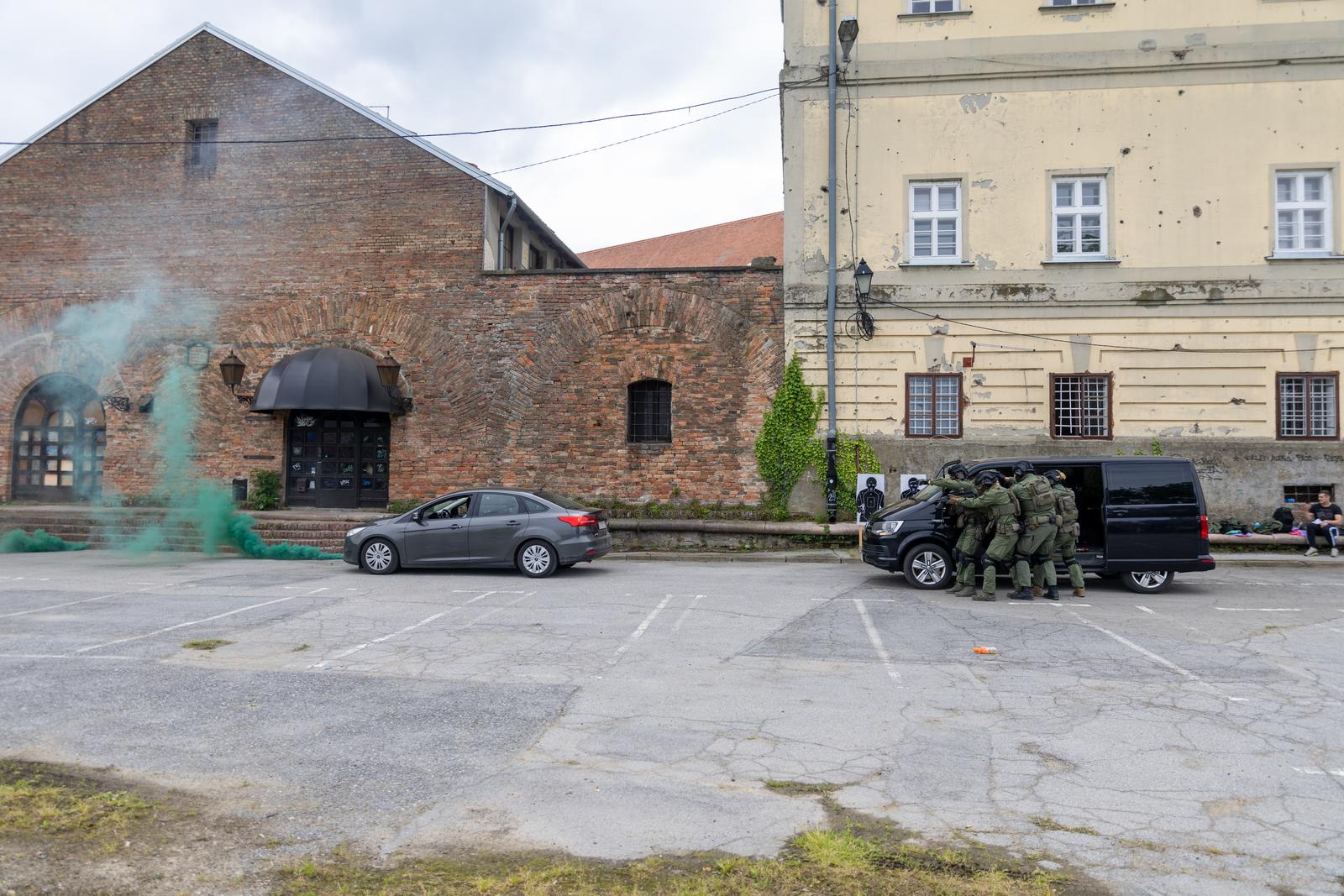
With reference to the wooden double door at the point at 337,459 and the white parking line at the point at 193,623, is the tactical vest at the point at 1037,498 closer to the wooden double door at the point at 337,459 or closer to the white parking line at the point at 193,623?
the white parking line at the point at 193,623

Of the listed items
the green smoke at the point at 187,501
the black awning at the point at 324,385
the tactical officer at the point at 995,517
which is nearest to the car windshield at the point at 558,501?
the green smoke at the point at 187,501

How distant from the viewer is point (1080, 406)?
18.1 m

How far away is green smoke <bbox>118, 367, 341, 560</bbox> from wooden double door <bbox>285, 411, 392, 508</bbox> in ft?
4.93

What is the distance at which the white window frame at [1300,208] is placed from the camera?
58.3ft

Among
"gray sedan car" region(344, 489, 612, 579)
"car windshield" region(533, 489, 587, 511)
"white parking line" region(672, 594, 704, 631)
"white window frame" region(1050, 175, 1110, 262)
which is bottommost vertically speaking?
"white parking line" region(672, 594, 704, 631)

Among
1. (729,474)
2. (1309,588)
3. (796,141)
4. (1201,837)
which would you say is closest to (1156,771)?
(1201,837)

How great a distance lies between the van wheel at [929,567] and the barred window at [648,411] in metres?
7.79

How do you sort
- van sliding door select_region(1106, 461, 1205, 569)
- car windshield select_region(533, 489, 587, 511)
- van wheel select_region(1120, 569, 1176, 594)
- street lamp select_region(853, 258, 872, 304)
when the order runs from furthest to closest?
street lamp select_region(853, 258, 872, 304) < car windshield select_region(533, 489, 587, 511) < van wheel select_region(1120, 569, 1176, 594) < van sliding door select_region(1106, 461, 1205, 569)

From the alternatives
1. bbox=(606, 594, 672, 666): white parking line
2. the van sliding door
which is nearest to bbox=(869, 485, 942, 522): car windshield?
the van sliding door

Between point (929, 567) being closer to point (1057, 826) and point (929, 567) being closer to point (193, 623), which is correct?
point (1057, 826)

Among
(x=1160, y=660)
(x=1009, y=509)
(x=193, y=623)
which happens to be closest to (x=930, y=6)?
(x=1009, y=509)

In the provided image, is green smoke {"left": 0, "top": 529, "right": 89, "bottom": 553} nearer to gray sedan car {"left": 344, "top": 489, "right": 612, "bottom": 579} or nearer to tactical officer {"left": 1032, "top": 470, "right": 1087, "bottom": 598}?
gray sedan car {"left": 344, "top": 489, "right": 612, "bottom": 579}

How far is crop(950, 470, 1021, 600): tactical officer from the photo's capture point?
11.4m

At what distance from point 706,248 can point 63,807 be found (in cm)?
3899
